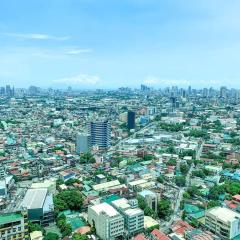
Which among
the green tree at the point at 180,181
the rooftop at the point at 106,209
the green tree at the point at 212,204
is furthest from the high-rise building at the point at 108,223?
the green tree at the point at 180,181

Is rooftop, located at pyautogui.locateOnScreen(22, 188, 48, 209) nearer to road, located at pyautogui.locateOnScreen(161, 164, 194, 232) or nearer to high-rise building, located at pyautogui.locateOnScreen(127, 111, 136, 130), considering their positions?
road, located at pyautogui.locateOnScreen(161, 164, 194, 232)

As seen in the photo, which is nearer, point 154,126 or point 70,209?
point 70,209

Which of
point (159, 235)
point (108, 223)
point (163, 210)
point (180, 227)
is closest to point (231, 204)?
point (163, 210)

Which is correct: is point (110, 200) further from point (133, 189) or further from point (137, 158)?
point (137, 158)

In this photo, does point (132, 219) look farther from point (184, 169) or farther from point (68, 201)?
point (184, 169)

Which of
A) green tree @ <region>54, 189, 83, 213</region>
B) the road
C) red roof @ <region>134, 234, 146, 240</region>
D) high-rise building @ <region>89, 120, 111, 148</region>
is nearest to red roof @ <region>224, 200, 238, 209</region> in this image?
the road

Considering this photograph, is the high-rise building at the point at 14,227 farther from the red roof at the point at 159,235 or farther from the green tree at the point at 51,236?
the red roof at the point at 159,235

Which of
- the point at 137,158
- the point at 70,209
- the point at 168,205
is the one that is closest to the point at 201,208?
the point at 168,205
